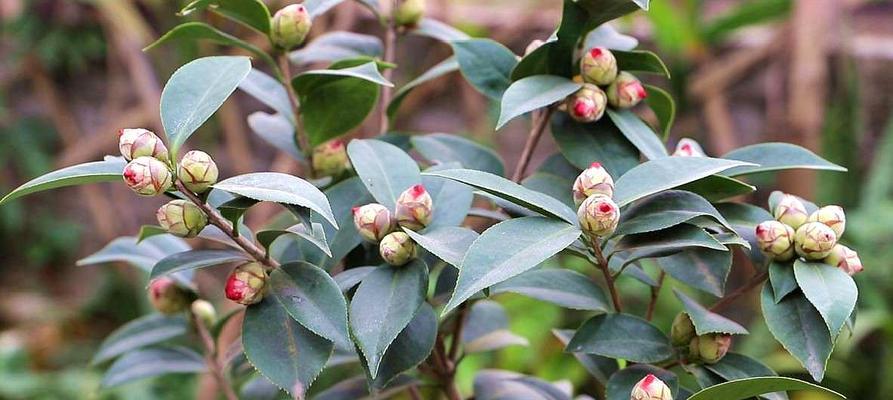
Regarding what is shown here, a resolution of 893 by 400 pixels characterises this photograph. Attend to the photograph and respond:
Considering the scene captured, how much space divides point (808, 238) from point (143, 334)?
485 millimetres

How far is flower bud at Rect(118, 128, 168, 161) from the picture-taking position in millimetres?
415

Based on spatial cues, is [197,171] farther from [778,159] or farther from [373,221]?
[778,159]

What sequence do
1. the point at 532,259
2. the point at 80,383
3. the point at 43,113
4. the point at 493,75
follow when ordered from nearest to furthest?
the point at 532,259
the point at 493,75
the point at 80,383
the point at 43,113

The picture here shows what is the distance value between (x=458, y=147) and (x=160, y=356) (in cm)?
29

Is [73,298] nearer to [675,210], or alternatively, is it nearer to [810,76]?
[810,76]

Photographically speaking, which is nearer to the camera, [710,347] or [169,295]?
[710,347]

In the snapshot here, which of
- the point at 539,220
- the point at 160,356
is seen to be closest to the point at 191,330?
the point at 160,356

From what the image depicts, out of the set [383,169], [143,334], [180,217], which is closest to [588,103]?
[383,169]

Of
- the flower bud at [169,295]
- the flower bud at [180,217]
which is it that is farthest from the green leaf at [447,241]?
the flower bud at [169,295]

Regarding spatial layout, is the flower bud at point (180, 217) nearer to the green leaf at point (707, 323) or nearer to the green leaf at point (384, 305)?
the green leaf at point (384, 305)

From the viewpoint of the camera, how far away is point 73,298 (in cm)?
271

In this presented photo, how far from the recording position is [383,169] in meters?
0.51

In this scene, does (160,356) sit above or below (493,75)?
below

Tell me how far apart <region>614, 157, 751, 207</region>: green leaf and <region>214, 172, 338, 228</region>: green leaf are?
0.50ft
